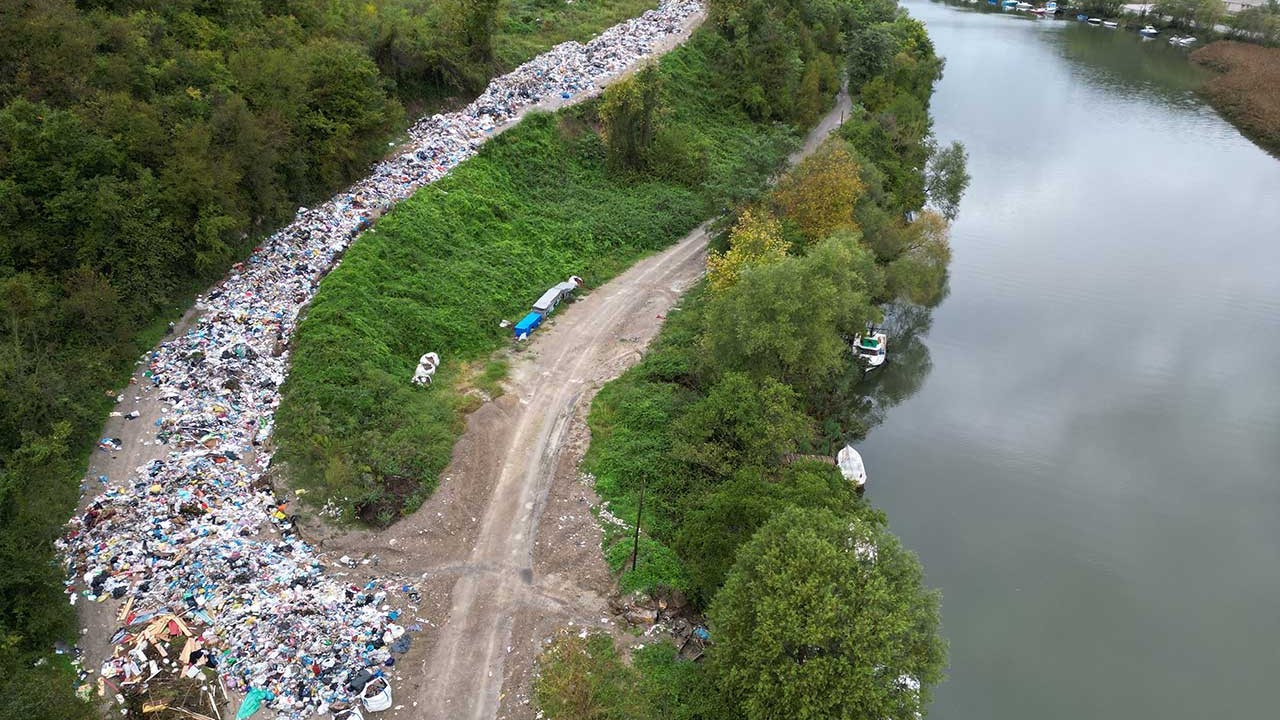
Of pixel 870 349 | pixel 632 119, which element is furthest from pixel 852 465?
pixel 632 119

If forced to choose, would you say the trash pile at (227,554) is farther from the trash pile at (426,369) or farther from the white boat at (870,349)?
the white boat at (870,349)

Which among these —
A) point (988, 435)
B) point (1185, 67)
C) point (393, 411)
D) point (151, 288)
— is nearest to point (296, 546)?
point (393, 411)

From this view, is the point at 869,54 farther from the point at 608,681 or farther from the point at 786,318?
the point at 608,681

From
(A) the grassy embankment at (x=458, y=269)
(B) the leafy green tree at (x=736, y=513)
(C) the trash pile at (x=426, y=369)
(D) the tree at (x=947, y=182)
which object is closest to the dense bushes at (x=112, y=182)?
(A) the grassy embankment at (x=458, y=269)

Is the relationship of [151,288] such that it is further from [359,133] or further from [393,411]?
[359,133]

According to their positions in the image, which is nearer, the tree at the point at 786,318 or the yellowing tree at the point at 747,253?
the tree at the point at 786,318

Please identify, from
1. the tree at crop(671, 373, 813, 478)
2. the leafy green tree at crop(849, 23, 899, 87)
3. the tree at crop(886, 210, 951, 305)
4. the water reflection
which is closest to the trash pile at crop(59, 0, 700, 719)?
the tree at crop(671, 373, 813, 478)
